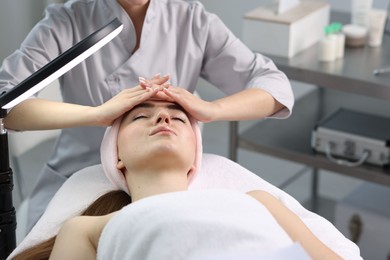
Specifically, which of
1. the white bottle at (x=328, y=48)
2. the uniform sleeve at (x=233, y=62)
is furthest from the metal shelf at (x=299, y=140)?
the uniform sleeve at (x=233, y=62)

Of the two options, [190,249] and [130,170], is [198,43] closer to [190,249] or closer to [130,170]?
[130,170]

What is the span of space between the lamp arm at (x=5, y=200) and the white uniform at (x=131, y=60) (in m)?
0.45

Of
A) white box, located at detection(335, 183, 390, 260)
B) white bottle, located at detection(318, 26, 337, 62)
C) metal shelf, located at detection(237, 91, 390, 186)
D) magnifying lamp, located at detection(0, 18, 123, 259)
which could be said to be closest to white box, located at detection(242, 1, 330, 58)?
white bottle, located at detection(318, 26, 337, 62)

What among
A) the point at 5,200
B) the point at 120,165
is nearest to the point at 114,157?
the point at 120,165

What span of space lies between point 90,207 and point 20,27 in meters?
2.19

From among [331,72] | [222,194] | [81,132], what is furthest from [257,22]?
[222,194]

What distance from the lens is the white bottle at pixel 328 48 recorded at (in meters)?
2.48

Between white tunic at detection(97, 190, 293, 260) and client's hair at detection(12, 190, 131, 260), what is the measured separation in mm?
181

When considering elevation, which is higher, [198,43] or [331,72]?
[198,43]

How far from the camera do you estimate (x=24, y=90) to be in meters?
1.27

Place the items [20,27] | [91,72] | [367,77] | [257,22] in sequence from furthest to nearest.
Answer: [20,27] → [257,22] → [367,77] → [91,72]

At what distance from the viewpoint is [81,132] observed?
1842 mm

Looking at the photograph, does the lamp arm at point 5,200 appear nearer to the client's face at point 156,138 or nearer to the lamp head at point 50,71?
the lamp head at point 50,71

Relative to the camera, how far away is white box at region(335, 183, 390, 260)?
8.56 feet
